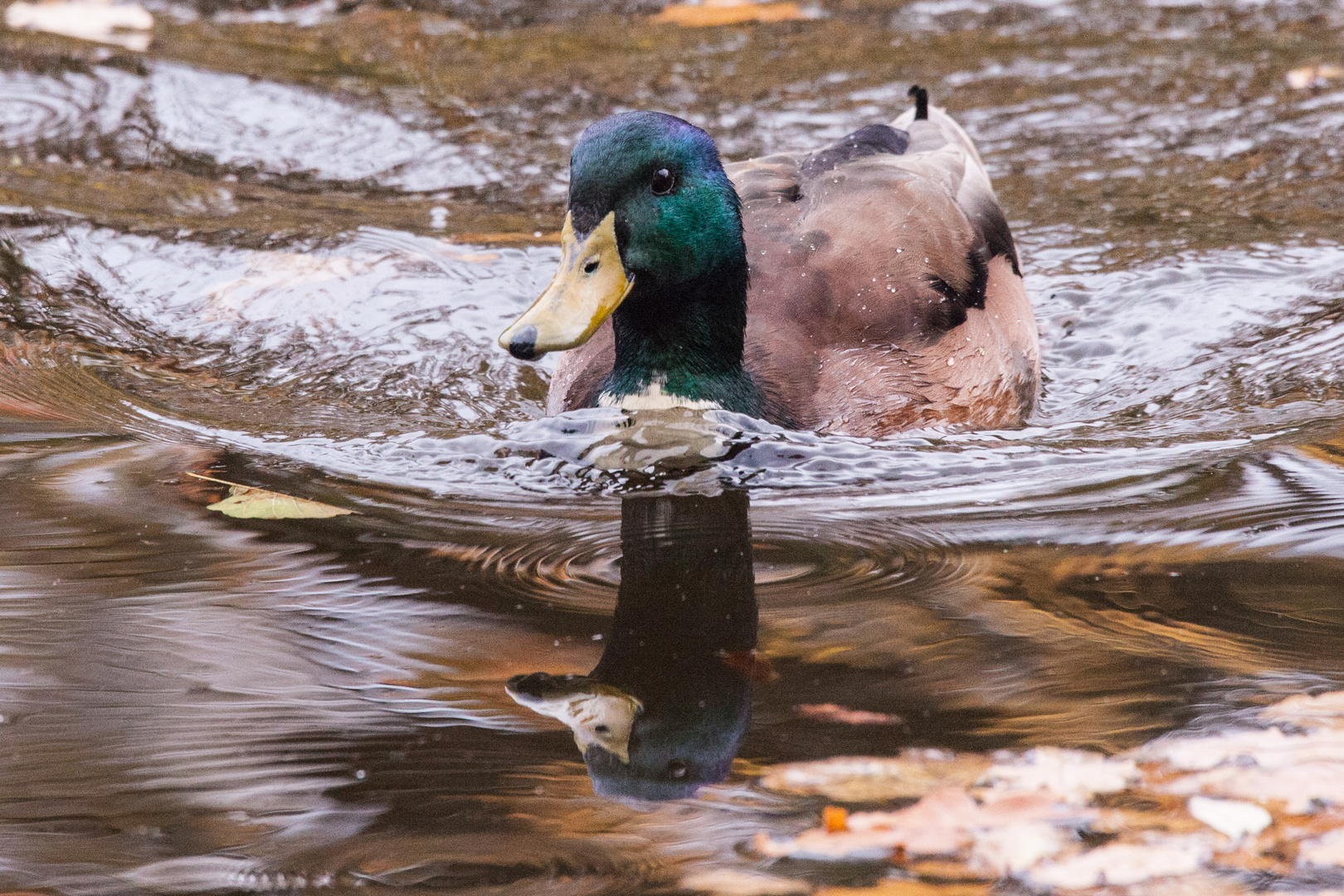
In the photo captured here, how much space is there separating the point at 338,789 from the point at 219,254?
14.8 ft

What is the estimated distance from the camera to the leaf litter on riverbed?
254cm

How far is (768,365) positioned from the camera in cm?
496

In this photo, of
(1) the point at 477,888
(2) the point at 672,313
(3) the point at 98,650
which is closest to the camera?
(1) the point at 477,888

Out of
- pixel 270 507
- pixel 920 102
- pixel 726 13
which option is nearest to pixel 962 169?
pixel 920 102

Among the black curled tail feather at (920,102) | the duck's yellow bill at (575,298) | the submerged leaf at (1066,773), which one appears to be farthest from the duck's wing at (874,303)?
the submerged leaf at (1066,773)

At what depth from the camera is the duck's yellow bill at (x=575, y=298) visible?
4320mm

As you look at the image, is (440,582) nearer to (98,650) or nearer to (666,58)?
(98,650)

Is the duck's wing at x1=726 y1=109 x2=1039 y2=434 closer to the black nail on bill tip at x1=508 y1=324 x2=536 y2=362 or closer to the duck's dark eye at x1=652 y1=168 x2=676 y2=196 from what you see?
the duck's dark eye at x1=652 y1=168 x2=676 y2=196

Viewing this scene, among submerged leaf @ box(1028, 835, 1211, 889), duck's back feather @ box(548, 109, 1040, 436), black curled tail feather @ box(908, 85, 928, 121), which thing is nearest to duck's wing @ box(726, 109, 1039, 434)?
duck's back feather @ box(548, 109, 1040, 436)

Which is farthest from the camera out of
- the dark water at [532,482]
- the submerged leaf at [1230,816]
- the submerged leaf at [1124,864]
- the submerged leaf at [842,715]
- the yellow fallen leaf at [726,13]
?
the yellow fallen leaf at [726,13]

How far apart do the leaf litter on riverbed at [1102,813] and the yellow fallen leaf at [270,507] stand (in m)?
1.85

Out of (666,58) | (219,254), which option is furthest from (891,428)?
(666,58)

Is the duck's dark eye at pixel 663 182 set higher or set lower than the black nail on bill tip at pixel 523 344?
higher

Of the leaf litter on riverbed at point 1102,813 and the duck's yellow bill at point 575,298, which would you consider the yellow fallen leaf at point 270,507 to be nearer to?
the duck's yellow bill at point 575,298
